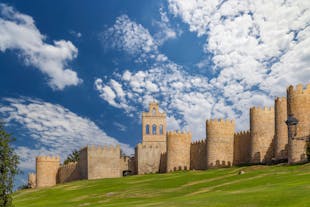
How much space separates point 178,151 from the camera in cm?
6812

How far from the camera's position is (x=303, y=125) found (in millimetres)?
49344

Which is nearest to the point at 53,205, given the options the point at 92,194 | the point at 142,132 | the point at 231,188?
the point at 92,194

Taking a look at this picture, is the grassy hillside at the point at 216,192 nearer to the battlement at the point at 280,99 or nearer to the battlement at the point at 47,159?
the battlement at the point at 280,99

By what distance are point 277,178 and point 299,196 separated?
1166 cm

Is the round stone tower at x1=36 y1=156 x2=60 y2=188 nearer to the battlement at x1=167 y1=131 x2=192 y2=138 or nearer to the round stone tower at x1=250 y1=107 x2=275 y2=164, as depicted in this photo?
the battlement at x1=167 y1=131 x2=192 y2=138

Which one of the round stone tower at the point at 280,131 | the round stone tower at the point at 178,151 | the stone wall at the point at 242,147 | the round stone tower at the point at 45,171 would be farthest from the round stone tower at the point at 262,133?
the round stone tower at the point at 45,171

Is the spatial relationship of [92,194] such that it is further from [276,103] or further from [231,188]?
[276,103]

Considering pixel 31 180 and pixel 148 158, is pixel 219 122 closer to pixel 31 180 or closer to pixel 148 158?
pixel 148 158

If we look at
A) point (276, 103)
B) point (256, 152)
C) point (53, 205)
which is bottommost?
point (53, 205)

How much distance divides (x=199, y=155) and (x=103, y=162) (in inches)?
550

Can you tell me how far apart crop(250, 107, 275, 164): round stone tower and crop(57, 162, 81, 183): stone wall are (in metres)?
28.4

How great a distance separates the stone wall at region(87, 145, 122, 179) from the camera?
236 ft

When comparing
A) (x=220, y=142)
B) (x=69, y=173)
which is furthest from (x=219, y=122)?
(x=69, y=173)

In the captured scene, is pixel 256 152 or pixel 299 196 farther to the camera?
pixel 256 152
